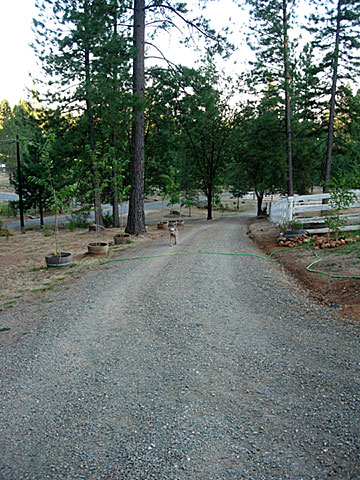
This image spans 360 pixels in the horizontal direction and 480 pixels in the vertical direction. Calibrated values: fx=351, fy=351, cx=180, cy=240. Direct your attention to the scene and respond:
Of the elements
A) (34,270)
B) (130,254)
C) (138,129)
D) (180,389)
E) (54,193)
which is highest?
(138,129)

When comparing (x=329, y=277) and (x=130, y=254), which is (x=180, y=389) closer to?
(x=329, y=277)

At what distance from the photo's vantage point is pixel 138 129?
1390 centimetres

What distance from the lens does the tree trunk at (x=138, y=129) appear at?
13.3 metres

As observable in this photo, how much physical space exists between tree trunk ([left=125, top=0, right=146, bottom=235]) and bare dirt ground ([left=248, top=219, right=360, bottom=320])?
22.3 feet

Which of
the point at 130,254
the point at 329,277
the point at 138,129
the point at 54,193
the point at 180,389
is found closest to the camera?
the point at 180,389

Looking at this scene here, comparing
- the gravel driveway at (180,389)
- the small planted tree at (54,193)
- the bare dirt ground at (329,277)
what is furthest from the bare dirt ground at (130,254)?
the gravel driveway at (180,389)

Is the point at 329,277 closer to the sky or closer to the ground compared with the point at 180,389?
closer to the sky

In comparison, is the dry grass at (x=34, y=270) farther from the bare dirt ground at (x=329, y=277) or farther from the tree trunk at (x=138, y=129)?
the bare dirt ground at (x=329, y=277)

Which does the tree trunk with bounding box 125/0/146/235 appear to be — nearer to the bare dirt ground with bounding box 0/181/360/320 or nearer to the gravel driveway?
the bare dirt ground with bounding box 0/181/360/320

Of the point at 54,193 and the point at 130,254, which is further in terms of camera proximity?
the point at 130,254

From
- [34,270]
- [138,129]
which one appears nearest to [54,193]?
[34,270]

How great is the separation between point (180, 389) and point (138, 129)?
40.2 feet

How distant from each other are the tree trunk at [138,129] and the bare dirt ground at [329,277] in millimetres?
6796

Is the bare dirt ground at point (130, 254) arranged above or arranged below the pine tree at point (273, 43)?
below
